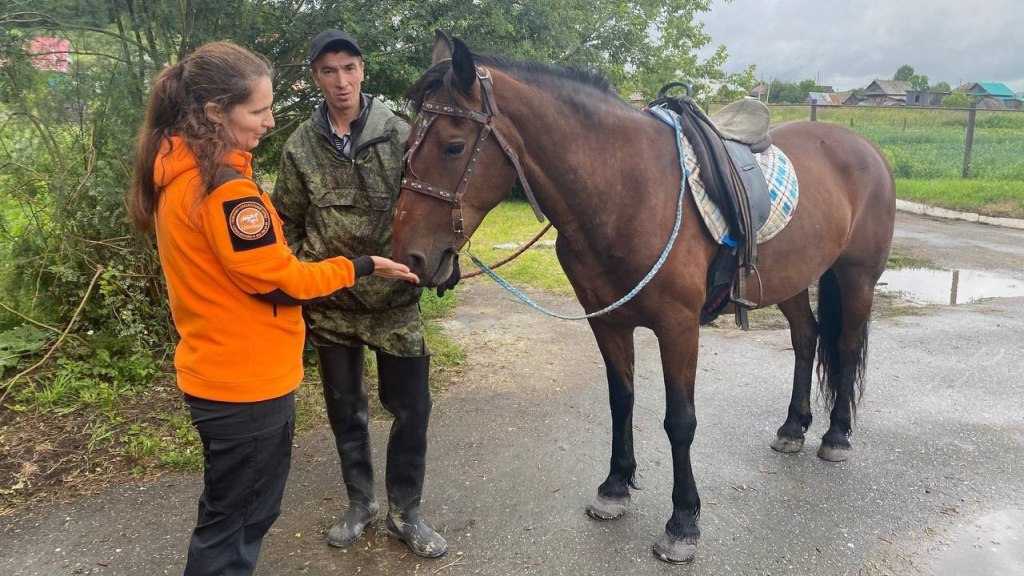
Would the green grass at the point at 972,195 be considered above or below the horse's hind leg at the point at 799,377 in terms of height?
above

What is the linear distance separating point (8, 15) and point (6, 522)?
271 cm


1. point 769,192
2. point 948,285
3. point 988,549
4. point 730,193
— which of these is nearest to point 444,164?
point 730,193

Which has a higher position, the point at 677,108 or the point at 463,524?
the point at 677,108

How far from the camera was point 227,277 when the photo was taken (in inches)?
66.0

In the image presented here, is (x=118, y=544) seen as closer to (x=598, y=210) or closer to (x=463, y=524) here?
(x=463, y=524)

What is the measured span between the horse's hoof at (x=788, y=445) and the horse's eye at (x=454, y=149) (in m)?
2.63

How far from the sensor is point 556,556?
2564 millimetres

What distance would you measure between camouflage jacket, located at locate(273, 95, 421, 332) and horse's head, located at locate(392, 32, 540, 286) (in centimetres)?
30

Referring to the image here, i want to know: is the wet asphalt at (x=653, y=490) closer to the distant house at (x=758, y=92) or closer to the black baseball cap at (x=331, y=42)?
the black baseball cap at (x=331, y=42)

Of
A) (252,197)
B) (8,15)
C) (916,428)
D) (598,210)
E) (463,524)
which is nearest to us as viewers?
(252,197)

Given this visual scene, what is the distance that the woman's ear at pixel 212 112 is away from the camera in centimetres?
159

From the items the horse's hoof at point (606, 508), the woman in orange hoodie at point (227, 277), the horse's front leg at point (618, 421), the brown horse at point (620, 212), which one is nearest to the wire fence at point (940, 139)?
the brown horse at point (620, 212)

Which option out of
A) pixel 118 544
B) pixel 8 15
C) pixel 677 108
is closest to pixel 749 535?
pixel 677 108

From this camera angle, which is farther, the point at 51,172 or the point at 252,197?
the point at 51,172
